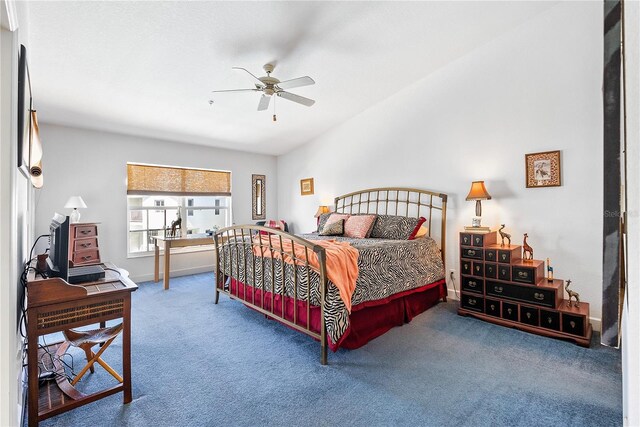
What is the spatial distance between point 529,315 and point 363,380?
192cm

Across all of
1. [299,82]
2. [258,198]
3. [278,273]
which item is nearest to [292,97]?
[299,82]

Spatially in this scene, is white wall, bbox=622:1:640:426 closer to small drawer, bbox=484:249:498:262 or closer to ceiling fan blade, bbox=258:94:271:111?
small drawer, bbox=484:249:498:262

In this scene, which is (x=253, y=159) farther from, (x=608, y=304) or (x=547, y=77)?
(x=608, y=304)

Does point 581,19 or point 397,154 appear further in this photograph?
point 397,154

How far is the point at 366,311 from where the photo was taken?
8.88ft

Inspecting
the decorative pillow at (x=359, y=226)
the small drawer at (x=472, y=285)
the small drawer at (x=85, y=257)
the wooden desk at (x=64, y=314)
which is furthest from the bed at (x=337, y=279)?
the small drawer at (x=85, y=257)

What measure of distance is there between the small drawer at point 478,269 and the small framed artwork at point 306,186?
345 cm

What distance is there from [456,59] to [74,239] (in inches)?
202

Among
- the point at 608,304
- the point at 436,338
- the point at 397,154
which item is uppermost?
the point at 397,154

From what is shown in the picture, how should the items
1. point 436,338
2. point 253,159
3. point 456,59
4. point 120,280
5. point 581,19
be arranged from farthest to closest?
point 253,159 → point 456,59 → point 581,19 → point 436,338 → point 120,280

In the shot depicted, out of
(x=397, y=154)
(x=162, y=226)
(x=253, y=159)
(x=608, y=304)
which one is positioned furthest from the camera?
(x=253, y=159)

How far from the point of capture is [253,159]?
6387 mm

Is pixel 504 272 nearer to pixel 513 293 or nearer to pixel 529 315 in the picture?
pixel 513 293

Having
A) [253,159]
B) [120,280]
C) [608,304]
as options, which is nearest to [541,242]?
[608,304]
